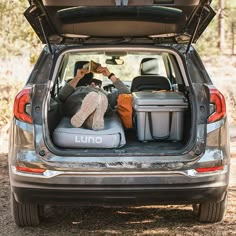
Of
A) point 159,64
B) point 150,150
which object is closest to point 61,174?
point 150,150

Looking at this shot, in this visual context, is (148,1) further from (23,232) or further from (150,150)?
(23,232)

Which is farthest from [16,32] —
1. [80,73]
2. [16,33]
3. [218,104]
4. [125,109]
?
[218,104]

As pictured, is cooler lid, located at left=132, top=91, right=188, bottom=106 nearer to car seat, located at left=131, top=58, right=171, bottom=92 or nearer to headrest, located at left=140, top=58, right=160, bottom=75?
car seat, located at left=131, top=58, right=171, bottom=92

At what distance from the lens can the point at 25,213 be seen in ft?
15.4

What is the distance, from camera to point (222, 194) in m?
4.31

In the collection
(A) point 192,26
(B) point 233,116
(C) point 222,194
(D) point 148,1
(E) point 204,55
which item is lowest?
(E) point 204,55

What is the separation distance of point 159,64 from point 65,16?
111 inches

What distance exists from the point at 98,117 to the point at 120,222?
102 centimetres

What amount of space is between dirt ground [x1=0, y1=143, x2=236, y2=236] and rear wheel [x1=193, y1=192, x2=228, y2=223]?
0.21ft

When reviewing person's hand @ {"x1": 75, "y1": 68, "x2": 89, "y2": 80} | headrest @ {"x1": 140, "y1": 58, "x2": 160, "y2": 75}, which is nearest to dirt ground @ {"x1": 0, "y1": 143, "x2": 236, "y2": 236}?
person's hand @ {"x1": 75, "y1": 68, "x2": 89, "y2": 80}

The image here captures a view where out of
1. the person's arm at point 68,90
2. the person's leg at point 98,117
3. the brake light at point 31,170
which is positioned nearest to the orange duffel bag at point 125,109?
the person's leg at point 98,117

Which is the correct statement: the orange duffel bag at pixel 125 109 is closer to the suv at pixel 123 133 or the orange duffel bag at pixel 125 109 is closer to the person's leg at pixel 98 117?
the suv at pixel 123 133

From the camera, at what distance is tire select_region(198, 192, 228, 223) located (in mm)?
4680

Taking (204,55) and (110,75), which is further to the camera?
(204,55)
